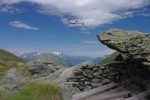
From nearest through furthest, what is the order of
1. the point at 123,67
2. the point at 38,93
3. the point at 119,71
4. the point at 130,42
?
the point at 130,42 < the point at 38,93 < the point at 123,67 < the point at 119,71

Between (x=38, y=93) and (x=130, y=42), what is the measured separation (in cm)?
611

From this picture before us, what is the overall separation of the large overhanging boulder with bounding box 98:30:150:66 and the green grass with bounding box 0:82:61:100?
165 inches

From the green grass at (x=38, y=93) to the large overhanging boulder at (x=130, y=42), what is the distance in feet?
13.7

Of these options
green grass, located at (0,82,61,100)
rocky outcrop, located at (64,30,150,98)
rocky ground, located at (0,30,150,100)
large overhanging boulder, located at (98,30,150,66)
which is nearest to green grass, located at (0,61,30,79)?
rocky ground, located at (0,30,150,100)

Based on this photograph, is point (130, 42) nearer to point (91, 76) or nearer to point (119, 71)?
point (119, 71)

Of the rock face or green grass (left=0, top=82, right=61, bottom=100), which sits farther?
the rock face

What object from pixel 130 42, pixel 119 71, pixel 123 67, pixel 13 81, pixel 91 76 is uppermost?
pixel 130 42

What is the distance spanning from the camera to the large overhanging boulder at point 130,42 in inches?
766

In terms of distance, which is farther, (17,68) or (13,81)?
(17,68)

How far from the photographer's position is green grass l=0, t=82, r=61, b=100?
20280 mm

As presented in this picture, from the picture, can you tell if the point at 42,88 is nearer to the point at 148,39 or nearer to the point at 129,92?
the point at 129,92

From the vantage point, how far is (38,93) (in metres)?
21.4

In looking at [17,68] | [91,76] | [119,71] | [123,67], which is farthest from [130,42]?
[17,68]

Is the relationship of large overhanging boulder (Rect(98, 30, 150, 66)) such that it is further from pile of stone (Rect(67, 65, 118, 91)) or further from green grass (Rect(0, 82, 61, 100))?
green grass (Rect(0, 82, 61, 100))
